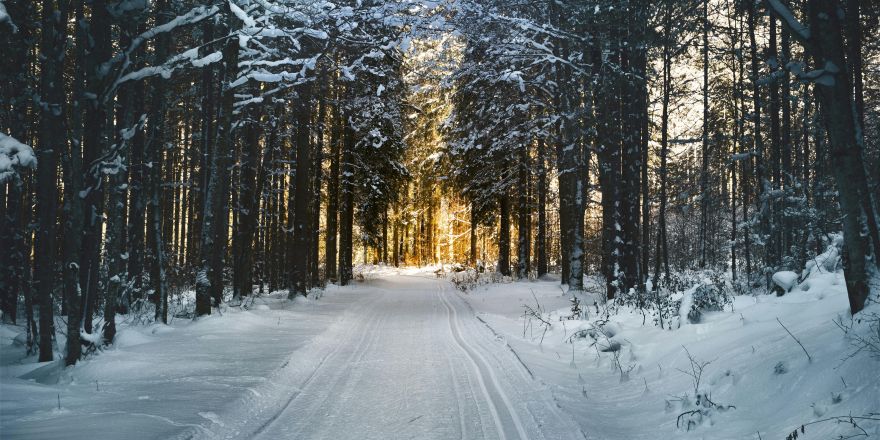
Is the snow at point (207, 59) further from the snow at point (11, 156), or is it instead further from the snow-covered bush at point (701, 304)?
the snow-covered bush at point (701, 304)

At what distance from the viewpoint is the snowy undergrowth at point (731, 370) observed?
13.7 feet

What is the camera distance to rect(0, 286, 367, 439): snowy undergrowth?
482 centimetres

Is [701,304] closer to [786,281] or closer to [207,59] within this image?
[786,281]

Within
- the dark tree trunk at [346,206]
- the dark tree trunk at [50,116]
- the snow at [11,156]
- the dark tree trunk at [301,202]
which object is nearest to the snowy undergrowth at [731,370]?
the snow at [11,156]

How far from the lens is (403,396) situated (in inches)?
241

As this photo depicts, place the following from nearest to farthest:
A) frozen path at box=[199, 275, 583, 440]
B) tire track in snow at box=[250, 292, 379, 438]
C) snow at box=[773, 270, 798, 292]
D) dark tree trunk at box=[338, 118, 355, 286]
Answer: frozen path at box=[199, 275, 583, 440]
tire track in snow at box=[250, 292, 379, 438]
snow at box=[773, 270, 798, 292]
dark tree trunk at box=[338, 118, 355, 286]

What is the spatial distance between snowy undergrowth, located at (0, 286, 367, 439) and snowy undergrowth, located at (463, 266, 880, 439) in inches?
148

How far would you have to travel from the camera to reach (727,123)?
2453 centimetres

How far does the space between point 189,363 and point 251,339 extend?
221cm

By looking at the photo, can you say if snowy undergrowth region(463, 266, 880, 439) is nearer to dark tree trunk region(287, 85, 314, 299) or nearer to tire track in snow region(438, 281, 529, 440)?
tire track in snow region(438, 281, 529, 440)

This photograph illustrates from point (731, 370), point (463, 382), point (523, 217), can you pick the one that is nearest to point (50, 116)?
point (463, 382)

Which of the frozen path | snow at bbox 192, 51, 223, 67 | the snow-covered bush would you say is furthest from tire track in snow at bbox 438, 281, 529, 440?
snow at bbox 192, 51, 223, 67

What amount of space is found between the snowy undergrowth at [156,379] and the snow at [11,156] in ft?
8.23

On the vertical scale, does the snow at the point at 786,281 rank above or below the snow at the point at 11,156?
below
